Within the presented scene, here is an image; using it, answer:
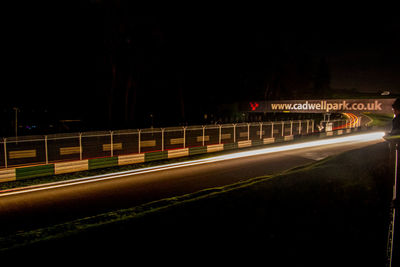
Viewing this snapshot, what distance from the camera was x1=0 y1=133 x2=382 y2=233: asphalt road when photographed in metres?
7.65

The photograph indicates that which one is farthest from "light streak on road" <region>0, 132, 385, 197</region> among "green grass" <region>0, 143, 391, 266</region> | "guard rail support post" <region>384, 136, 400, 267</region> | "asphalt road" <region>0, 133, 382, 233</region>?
"guard rail support post" <region>384, 136, 400, 267</region>

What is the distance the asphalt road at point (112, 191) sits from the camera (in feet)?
25.1

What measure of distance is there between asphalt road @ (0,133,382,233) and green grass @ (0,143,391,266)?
1.64 meters

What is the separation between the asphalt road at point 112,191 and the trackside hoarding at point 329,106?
19.8 m

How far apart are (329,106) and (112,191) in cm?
3046

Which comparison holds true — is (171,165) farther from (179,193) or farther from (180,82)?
(180,82)

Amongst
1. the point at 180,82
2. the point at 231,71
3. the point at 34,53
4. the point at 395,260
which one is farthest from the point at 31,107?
the point at 395,260

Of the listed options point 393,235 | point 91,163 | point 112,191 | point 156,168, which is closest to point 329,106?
point 156,168

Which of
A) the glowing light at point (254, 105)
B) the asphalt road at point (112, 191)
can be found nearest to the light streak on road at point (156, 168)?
the asphalt road at point (112, 191)

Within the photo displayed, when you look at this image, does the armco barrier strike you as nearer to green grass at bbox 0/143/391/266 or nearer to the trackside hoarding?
green grass at bbox 0/143/391/266

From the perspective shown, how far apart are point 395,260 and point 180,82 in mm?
41359

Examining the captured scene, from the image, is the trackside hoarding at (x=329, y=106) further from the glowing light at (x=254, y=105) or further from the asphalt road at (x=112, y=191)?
the asphalt road at (x=112, y=191)

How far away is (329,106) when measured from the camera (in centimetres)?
3238

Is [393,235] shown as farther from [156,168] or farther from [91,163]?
[91,163]
